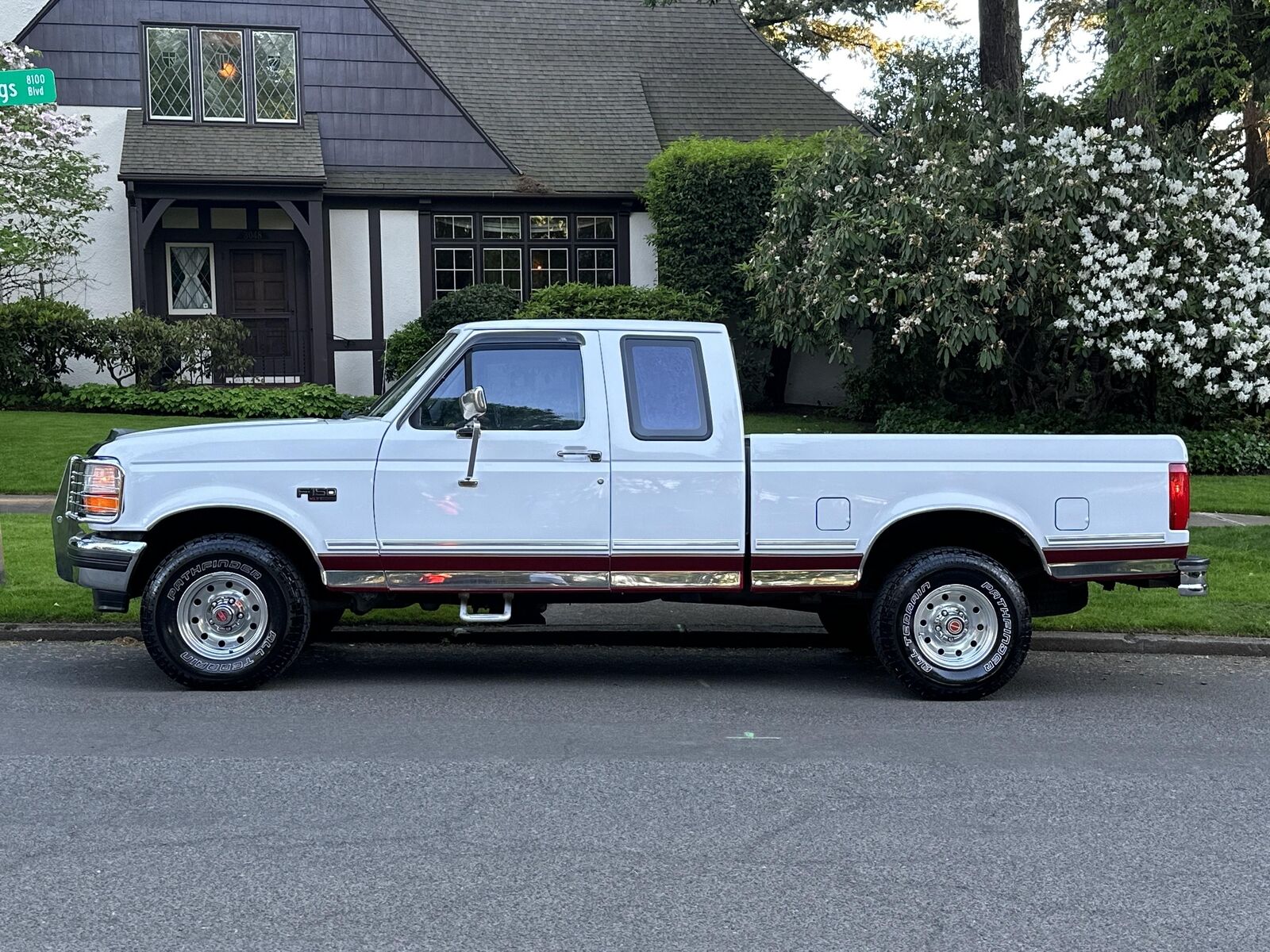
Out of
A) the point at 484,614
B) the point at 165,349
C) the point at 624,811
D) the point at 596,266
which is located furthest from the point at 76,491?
the point at 596,266

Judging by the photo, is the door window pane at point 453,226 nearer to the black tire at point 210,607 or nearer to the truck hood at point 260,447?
the truck hood at point 260,447

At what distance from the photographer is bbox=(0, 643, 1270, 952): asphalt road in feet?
14.6

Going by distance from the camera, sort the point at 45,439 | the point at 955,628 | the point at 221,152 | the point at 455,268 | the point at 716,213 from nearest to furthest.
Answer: the point at 955,628 → the point at 45,439 → the point at 716,213 → the point at 221,152 → the point at 455,268

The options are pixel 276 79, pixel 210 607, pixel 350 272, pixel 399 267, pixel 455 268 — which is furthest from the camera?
pixel 455 268

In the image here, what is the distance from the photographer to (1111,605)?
32.8 feet

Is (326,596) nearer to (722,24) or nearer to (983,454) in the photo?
(983,454)

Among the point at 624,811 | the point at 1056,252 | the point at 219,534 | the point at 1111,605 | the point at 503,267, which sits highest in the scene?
the point at 503,267

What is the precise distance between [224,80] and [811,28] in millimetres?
18229

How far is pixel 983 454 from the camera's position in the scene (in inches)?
299

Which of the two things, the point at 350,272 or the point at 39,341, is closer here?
the point at 39,341

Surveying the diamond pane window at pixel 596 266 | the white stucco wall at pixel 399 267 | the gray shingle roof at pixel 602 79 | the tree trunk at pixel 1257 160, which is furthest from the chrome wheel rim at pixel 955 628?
the diamond pane window at pixel 596 266

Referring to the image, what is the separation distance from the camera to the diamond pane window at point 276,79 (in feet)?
79.1

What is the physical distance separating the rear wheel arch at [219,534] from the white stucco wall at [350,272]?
17.2 m

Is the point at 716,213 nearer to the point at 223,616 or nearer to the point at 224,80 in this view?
the point at 224,80
